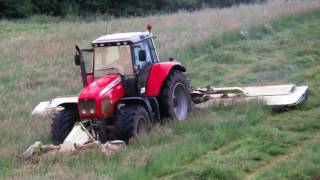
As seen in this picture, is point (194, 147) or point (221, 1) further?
point (221, 1)

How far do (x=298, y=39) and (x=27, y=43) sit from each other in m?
9.75

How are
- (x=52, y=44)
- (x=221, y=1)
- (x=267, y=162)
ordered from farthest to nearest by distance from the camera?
(x=221, y=1)
(x=52, y=44)
(x=267, y=162)

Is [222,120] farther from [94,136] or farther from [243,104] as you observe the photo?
[94,136]

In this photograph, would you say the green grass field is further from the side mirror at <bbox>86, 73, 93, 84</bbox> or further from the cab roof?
the cab roof

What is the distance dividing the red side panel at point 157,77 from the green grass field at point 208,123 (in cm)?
86

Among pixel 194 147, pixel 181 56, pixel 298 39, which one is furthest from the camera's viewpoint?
pixel 298 39

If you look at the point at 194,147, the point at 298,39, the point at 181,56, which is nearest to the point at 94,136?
the point at 194,147

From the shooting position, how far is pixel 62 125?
35.7ft

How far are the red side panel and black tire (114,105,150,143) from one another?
3.32ft

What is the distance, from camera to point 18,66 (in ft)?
63.8

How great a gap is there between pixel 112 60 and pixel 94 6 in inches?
1675

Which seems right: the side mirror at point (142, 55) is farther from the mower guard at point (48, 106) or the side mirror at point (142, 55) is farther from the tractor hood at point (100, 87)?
the mower guard at point (48, 106)

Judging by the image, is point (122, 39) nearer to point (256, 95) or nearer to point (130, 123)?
point (130, 123)

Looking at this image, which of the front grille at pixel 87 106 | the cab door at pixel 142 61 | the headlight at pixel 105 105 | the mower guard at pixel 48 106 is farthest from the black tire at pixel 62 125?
the mower guard at pixel 48 106
